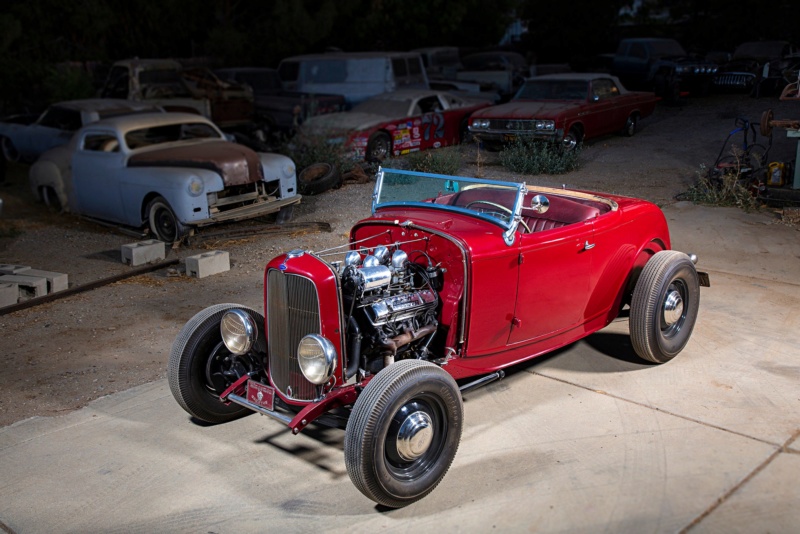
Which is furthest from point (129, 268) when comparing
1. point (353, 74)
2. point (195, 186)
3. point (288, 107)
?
point (353, 74)

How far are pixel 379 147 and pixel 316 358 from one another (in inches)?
367

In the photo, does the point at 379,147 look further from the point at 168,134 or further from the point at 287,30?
the point at 287,30

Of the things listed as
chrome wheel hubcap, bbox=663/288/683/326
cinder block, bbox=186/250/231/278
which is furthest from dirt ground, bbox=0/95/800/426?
chrome wheel hubcap, bbox=663/288/683/326

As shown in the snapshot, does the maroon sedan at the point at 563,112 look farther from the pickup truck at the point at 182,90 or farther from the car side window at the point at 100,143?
the car side window at the point at 100,143

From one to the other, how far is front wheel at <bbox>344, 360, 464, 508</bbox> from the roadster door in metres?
1.03

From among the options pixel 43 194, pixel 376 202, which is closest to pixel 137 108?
pixel 43 194

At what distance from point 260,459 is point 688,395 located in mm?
2791

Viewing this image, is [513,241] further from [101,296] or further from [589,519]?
[101,296]

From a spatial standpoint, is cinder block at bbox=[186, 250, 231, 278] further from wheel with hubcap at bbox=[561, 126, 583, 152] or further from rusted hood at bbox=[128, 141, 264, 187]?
wheel with hubcap at bbox=[561, 126, 583, 152]

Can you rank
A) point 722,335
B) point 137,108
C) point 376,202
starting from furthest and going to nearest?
point 137,108 → point 722,335 → point 376,202

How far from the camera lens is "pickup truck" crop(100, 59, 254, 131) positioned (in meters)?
15.2

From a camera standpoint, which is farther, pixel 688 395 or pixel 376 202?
pixel 376 202

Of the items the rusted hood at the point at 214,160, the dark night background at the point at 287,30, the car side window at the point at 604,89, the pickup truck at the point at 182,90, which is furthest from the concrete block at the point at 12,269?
the dark night background at the point at 287,30

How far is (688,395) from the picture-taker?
5.20 meters
